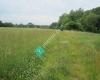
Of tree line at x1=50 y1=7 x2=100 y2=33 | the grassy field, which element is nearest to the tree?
tree line at x1=50 y1=7 x2=100 y2=33

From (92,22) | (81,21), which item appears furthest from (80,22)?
(92,22)

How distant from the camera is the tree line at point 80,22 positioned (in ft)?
237

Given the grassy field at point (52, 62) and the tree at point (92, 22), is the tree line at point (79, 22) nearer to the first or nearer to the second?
the tree at point (92, 22)

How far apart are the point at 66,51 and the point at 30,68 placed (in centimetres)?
1163

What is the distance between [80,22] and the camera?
84.1 m

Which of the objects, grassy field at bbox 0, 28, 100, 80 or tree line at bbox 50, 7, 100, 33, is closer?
grassy field at bbox 0, 28, 100, 80

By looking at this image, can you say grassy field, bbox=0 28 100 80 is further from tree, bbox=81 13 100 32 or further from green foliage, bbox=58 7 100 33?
tree, bbox=81 13 100 32

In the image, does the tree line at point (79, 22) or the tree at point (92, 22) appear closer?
the tree line at point (79, 22)

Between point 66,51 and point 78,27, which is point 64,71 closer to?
point 66,51

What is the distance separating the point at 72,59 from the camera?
24094 millimetres

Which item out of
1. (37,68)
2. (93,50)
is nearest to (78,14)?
(93,50)

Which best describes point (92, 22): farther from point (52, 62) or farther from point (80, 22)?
point (52, 62)

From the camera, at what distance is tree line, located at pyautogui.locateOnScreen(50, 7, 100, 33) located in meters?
72.3

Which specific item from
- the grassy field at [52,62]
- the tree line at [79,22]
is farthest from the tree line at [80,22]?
the grassy field at [52,62]
